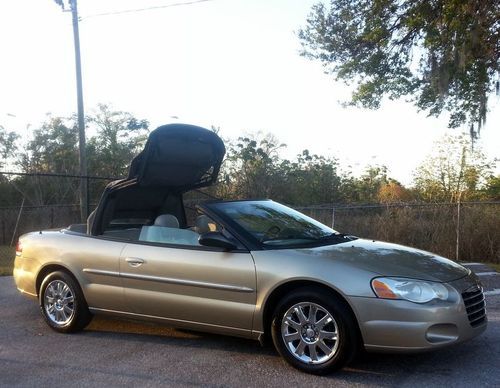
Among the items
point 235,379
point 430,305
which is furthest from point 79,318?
point 430,305

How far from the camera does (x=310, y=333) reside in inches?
178

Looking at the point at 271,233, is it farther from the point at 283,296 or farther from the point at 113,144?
the point at 113,144

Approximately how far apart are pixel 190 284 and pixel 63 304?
1.74 metres

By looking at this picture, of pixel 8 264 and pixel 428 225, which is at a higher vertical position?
pixel 428 225

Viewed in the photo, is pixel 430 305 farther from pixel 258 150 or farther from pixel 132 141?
pixel 132 141

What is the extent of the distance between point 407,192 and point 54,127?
1967 centimetres

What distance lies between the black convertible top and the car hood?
7.05 feet

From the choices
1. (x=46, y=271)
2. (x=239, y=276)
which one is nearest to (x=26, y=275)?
(x=46, y=271)

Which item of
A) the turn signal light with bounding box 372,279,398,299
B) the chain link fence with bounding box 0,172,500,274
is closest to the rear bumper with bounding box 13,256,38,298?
the turn signal light with bounding box 372,279,398,299

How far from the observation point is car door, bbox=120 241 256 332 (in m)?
4.88

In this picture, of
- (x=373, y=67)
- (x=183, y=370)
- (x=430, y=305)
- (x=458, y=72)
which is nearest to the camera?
(x=430, y=305)

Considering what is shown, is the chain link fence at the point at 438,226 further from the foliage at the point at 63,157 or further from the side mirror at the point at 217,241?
the foliage at the point at 63,157

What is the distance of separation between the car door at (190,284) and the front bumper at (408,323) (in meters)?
1.01

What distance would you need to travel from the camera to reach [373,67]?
48.8 ft
